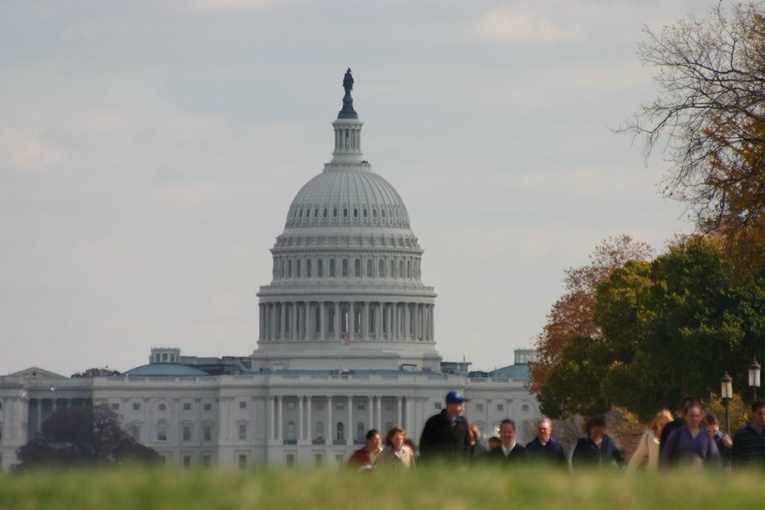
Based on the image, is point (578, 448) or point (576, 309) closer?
point (578, 448)

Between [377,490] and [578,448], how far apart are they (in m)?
15.2

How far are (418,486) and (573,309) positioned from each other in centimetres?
9787

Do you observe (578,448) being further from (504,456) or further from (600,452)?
(504,456)

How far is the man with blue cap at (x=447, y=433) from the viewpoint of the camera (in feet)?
104

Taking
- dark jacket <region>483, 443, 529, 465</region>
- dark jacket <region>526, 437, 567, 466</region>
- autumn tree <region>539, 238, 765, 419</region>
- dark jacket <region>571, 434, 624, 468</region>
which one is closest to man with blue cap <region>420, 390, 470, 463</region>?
dark jacket <region>483, 443, 529, 465</region>

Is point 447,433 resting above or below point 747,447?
above

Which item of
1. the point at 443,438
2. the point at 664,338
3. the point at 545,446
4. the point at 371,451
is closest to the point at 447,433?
the point at 443,438

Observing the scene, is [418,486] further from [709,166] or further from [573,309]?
[573,309]

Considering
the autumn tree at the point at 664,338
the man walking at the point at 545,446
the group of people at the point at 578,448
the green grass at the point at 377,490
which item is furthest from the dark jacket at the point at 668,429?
the autumn tree at the point at 664,338

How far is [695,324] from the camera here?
86938 mm

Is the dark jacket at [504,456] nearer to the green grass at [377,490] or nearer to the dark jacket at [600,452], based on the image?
the dark jacket at [600,452]

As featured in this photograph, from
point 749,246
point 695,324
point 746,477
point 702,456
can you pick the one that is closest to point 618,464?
point 702,456

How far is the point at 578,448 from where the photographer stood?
34.1 metres

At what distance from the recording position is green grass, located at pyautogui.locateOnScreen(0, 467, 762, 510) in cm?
1814
